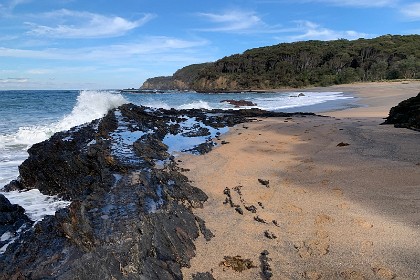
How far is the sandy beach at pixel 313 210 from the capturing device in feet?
12.2

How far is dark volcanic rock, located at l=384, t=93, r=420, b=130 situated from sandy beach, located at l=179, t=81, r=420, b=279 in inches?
55.9

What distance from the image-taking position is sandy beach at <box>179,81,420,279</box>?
12.2 feet

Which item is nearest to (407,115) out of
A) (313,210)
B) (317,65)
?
(313,210)

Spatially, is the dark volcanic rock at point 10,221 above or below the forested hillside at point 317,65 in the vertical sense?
below

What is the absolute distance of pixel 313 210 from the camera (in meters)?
5.06

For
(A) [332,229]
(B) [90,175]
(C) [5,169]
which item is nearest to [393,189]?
(A) [332,229]

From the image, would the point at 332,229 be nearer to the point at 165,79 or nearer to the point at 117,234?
the point at 117,234

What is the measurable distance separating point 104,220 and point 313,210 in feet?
9.49

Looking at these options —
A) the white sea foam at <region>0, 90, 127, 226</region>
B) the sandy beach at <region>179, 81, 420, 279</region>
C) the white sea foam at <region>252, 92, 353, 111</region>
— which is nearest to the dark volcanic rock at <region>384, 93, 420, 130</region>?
the sandy beach at <region>179, 81, 420, 279</region>

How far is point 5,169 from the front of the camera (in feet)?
27.4

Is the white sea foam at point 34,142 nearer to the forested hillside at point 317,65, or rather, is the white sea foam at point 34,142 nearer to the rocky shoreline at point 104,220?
the rocky shoreline at point 104,220

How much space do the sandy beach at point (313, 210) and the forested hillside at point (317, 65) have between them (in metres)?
63.8

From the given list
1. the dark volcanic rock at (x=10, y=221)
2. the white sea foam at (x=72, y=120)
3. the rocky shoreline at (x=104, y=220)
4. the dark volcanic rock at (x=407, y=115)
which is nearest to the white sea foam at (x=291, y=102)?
the white sea foam at (x=72, y=120)

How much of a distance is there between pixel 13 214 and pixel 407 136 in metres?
9.00
